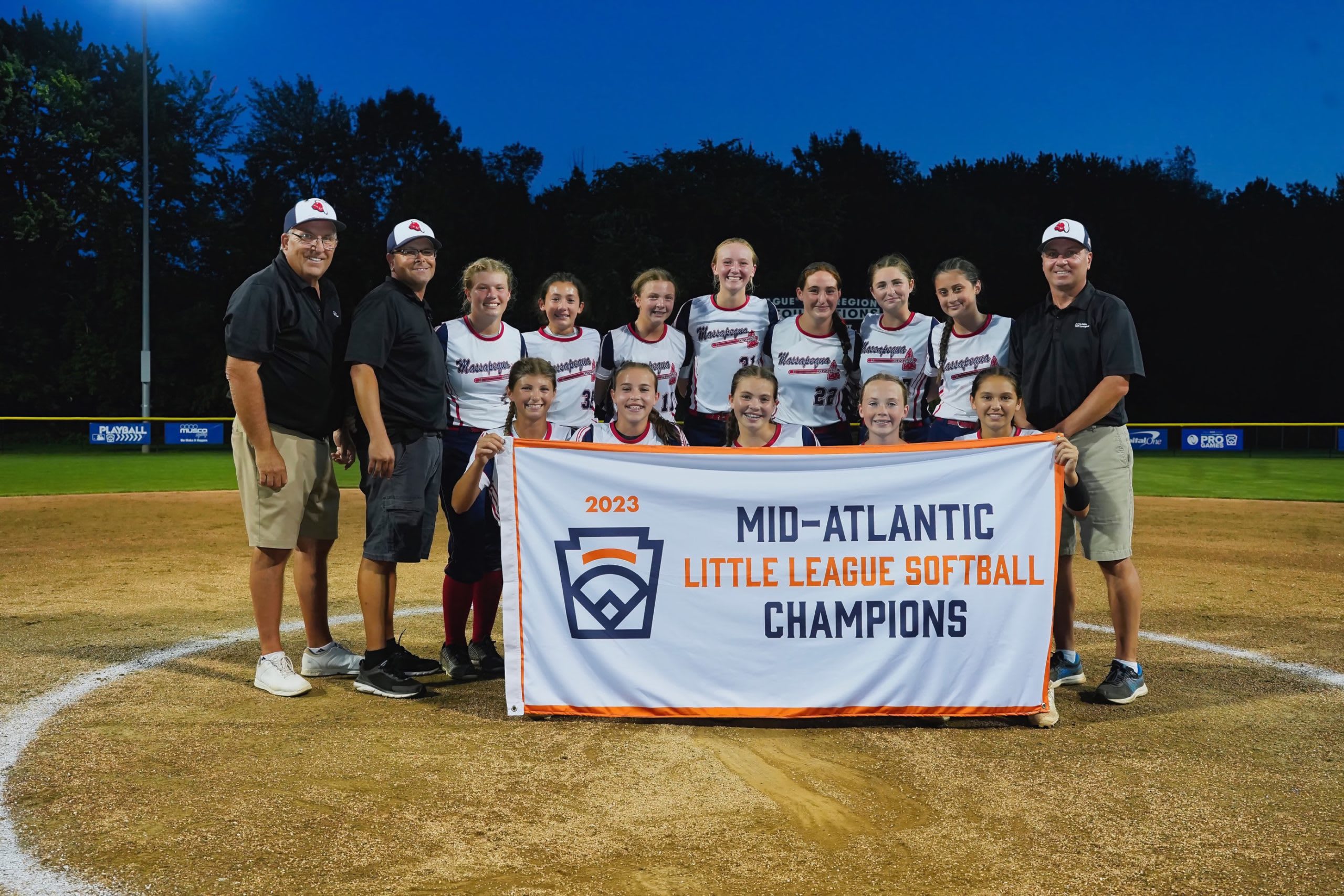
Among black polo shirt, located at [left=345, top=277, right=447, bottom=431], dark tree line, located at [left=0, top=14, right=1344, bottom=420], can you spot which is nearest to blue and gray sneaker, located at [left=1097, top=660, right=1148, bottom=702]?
black polo shirt, located at [left=345, top=277, right=447, bottom=431]

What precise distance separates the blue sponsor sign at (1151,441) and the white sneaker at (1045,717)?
24117 millimetres

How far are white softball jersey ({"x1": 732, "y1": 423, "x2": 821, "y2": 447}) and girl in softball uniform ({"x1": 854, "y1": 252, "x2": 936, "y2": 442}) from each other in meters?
0.81

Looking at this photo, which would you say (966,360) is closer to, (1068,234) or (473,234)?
(1068,234)

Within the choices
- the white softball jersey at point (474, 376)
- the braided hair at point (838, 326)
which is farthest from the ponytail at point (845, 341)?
the white softball jersey at point (474, 376)

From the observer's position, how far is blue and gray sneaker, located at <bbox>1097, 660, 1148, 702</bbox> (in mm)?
4816

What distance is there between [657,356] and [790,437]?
1.22 meters

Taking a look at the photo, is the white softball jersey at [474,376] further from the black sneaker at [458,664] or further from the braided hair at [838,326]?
the braided hair at [838,326]

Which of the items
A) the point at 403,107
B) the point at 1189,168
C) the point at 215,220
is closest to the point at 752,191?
the point at 403,107

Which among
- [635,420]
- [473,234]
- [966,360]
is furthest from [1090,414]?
[473,234]

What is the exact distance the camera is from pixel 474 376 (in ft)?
18.3

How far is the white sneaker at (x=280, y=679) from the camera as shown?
488cm

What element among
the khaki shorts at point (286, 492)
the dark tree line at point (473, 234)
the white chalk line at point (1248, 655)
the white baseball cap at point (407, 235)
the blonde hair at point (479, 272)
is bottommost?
the white chalk line at point (1248, 655)

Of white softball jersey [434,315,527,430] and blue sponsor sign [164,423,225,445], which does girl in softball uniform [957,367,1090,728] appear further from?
blue sponsor sign [164,423,225,445]

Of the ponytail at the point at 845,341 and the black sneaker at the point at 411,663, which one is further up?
the ponytail at the point at 845,341
